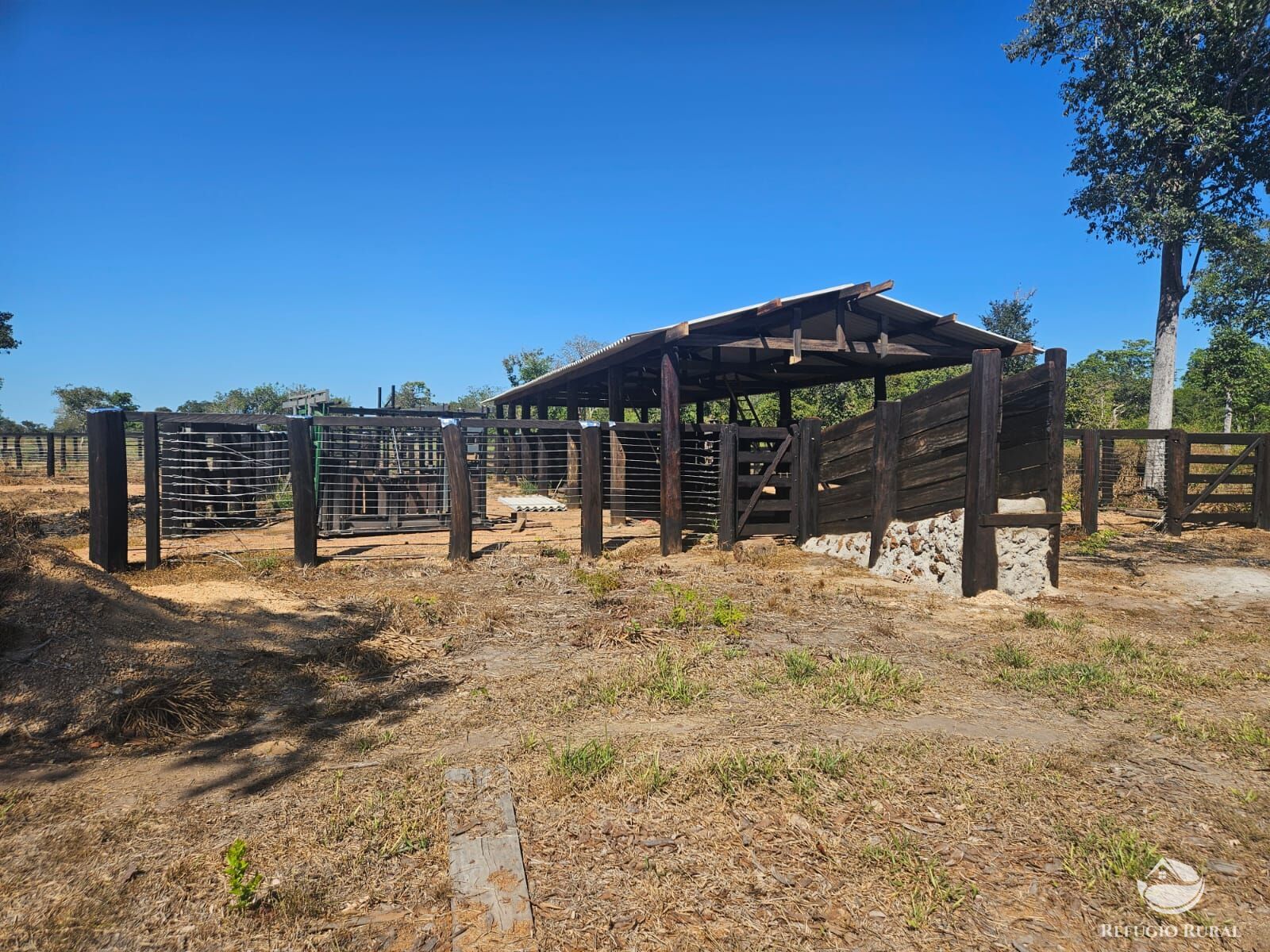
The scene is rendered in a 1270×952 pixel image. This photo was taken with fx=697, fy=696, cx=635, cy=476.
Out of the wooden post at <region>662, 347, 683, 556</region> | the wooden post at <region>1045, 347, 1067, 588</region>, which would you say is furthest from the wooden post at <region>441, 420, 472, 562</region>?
the wooden post at <region>1045, 347, 1067, 588</region>

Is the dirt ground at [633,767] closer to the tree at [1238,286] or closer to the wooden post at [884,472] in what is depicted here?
the wooden post at [884,472]

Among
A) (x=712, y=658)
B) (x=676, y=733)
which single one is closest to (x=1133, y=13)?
(x=712, y=658)

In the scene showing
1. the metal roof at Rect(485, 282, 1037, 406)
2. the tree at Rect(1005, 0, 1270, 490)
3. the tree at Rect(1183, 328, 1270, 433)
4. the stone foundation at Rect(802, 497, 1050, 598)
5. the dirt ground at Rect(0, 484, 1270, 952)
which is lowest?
the dirt ground at Rect(0, 484, 1270, 952)

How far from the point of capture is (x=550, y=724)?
3.90m

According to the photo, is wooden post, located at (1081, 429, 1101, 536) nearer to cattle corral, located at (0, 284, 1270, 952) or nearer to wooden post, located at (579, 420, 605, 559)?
cattle corral, located at (0, 284, 1270, 952)

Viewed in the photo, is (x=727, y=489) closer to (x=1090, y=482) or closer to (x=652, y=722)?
(x=652, y=722)

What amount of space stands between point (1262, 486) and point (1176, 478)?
1.62m

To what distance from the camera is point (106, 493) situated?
7.79 meters

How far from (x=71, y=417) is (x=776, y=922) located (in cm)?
9152

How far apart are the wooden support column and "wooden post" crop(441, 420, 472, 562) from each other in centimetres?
356

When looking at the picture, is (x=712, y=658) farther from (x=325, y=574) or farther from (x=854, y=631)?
(x=325, y=574)

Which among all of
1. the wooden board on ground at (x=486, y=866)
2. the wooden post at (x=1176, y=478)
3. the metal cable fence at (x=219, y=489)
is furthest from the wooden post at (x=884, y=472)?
the metal cable fence at (x=219, y=489)

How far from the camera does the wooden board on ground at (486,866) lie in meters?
2.19

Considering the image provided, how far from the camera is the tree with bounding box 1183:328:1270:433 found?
30.6 meters
